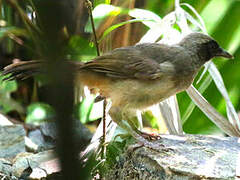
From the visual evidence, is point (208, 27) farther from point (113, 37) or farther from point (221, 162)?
point (221, 162)

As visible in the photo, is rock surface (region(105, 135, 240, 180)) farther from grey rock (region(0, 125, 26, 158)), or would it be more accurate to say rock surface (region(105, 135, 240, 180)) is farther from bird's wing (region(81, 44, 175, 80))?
grey rock (region(0, 125, 26, 158))

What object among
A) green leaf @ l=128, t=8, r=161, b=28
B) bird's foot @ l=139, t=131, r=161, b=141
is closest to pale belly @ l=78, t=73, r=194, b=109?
bird's foot @ l=139, t=131, r=161, b=141

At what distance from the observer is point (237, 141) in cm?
304

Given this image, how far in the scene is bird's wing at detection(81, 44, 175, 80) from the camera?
2.88m

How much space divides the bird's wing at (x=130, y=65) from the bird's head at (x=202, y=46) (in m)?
0.29

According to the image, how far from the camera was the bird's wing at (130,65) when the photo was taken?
Answer: 2879 millimetres

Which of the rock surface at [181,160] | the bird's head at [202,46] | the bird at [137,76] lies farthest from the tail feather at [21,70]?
the bird's head at [202,46]

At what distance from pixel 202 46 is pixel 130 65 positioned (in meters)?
0.67

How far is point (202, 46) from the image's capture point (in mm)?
3213

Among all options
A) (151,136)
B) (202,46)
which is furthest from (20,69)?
(202,46)

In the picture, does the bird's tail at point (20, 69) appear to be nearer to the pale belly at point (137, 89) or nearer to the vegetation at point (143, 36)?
the pale belly at point (137, 89)

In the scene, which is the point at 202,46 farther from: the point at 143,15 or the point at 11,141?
the point at 11,141

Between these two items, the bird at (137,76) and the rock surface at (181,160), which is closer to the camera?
the rock surface at (181,160)

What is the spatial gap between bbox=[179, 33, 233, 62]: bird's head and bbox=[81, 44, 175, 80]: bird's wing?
0.29 metres
